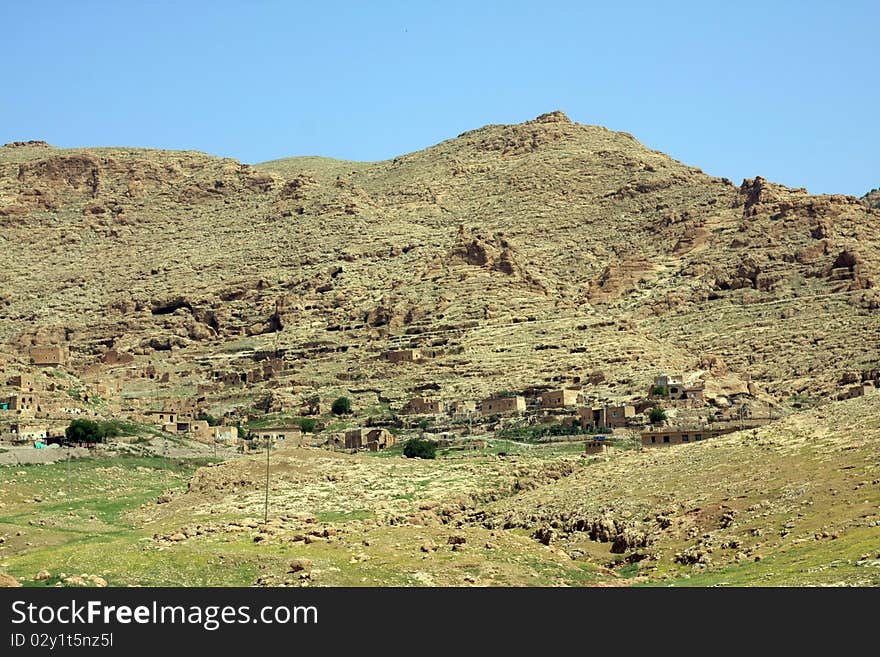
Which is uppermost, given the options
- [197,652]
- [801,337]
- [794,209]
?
[794,209]

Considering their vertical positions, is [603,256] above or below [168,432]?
above

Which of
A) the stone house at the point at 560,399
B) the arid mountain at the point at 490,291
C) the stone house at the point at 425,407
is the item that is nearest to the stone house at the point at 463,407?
the stone house at the point at 425,407

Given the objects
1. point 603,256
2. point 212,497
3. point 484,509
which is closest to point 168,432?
point 212,497

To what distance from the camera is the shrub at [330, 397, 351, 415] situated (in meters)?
116

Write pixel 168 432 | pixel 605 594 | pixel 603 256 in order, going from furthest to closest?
pixel 603 256
pixel 168 432
pixel 605 594

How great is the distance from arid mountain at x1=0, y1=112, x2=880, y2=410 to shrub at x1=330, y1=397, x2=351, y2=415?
3.32 m

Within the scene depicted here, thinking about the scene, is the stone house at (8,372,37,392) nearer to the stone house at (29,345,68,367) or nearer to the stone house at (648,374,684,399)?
the stone house at (29,345,68,367)

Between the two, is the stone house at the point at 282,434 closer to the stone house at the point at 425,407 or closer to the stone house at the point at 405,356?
the stone house at the point at 425,407

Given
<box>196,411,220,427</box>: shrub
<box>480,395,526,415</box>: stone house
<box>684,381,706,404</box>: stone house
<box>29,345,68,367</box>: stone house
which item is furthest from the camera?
<box>29,345,68,367</box>: stone house

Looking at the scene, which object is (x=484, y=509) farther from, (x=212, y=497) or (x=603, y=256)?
(x=603, y=256)

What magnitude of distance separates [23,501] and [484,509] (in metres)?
18.1

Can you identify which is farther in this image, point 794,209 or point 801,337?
point 794,209

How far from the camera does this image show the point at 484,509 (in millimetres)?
69875

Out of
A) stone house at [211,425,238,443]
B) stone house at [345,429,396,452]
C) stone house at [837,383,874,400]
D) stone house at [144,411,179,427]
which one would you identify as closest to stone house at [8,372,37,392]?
stone house at [144,411,179,427]
